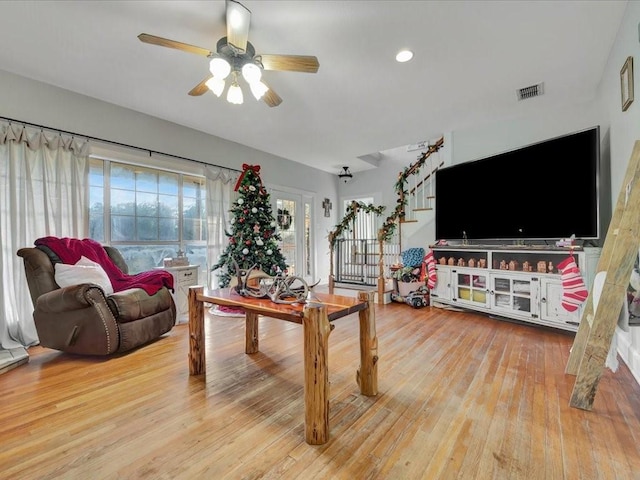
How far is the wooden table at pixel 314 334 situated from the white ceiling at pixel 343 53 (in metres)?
1.96

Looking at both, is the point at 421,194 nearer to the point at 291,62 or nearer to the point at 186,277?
the point at 291,62

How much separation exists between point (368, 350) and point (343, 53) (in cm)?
236

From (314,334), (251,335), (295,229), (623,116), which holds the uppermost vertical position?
(623,116)

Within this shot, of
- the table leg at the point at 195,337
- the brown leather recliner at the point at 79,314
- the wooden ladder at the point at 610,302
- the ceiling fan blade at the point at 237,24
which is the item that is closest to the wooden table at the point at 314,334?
the table leg at the point at 195,337

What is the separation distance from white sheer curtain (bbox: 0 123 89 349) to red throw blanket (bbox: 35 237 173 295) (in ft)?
1.03

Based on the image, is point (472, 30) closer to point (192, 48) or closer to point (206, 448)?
point (192, 48)

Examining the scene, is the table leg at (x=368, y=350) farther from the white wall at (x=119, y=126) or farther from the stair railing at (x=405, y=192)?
the white wall at (x=119, y=126)

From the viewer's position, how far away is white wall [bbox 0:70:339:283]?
2801 millimetres

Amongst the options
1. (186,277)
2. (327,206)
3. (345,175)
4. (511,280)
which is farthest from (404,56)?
(327,206)

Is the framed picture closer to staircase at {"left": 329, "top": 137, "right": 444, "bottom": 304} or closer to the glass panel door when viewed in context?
staircase at {"left": 329, "top": 137, "right": 444, "bottom": 304}

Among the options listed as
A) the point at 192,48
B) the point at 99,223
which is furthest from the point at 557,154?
the point at 99,223

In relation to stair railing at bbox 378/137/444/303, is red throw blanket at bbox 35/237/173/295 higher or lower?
lower

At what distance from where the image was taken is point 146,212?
149 inches

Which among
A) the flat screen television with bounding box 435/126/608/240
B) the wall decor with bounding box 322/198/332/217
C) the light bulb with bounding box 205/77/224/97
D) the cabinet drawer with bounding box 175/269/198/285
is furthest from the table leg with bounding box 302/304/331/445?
the wall decor with bounding box 322/198/332/217
